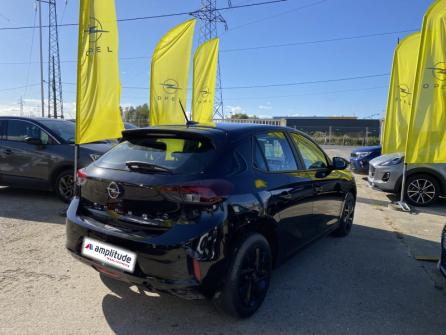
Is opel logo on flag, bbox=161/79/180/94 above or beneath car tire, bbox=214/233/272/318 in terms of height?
above

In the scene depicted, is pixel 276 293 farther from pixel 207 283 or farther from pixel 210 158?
pixel 210 158

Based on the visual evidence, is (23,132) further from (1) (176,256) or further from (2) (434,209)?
(2) (434,209)

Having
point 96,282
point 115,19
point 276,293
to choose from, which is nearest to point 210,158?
point 276,293

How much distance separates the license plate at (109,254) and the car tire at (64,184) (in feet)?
12.5

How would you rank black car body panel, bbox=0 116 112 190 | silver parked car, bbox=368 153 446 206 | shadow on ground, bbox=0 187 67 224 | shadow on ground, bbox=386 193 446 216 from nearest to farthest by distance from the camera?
shadow on ground, bbox=0 187 67 224, black car body panel, bbox=0 116 112 190, shadow on ground, bbox=386 193 446 216, silver parked car, bbox=368 153 446 206

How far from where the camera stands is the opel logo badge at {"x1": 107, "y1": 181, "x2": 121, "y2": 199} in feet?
8.84

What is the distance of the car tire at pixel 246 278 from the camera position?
104 inches

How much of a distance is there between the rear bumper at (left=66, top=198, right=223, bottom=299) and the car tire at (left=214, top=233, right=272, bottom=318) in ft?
0.69

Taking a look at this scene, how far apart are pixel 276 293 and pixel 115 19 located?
5.43 meters

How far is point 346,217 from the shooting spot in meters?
5.12

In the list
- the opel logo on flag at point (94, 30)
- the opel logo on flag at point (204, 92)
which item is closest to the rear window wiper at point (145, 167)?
the opel logo on flag at point (94, 30)

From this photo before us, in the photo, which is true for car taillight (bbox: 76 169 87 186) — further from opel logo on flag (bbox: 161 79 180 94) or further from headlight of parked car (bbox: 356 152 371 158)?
headlight of parked car (bbox: 356 152 371 158)

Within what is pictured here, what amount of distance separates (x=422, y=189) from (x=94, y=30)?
721 centimetres

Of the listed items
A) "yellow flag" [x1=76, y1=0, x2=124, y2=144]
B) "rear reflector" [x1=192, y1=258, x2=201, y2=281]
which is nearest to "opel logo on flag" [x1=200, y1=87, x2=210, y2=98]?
"yellow flag" [x1=76, y1=0, x2=124, y2=144]
